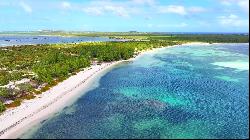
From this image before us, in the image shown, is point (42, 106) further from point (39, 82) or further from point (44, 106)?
point (39, 82)

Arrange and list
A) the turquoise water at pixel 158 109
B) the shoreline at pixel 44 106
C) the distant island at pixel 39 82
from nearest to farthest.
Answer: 1. the turquoise water at pixel 158 109
2. the shoreline at pixel 44 106
3. the distant island at pixel 39 82

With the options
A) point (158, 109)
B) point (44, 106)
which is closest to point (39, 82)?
point (44, 106)

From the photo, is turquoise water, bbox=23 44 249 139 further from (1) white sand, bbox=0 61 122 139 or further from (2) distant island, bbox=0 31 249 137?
(2) distant island, bbox=0 31 249 137

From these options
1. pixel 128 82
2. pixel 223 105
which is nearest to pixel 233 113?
pixel 223 105

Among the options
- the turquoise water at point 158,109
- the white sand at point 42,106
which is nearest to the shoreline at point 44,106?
the white sand at point 42,106

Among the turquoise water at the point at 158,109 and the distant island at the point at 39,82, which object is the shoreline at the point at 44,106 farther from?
the turquoise water at the point at 158,109

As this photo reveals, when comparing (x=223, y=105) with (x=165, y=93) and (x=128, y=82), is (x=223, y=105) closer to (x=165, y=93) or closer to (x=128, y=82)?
(x=165, y=93)
